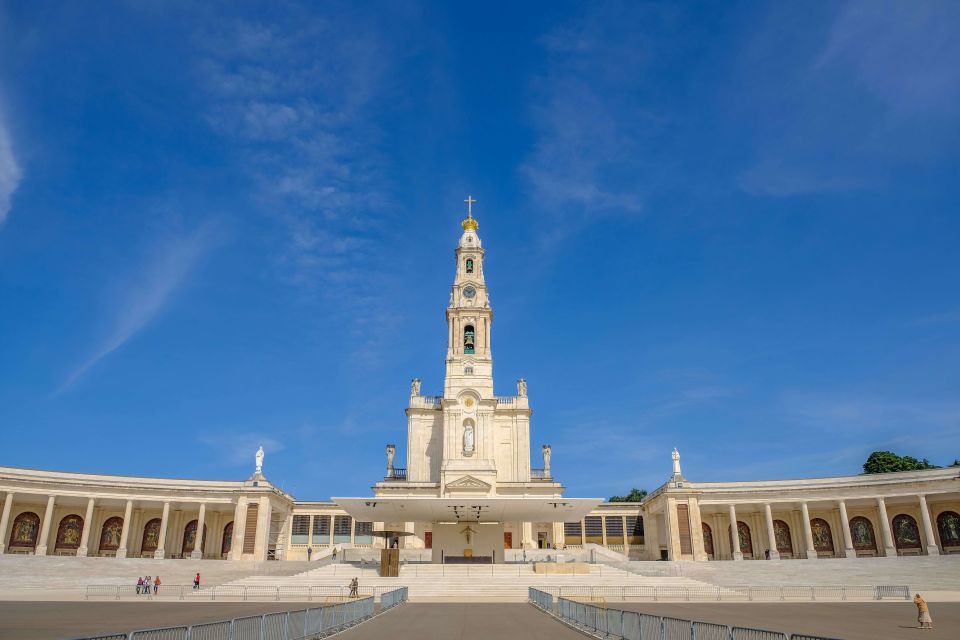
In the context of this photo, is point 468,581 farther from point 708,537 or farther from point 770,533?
point 708,537

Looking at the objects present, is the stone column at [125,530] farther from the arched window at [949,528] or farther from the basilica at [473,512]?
the arched window at [949,528]

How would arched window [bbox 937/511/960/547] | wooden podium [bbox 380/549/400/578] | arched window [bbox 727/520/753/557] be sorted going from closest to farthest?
1. wooden podium [bbox 380/549/400/578]
2. arched window [bbox 937/511/960/547]
3. arched window [bbox 727/520/753/557]

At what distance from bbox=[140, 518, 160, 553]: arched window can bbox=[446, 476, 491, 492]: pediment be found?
29.4 m

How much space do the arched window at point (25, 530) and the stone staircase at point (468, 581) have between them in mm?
31451

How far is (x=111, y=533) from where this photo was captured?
210 feet

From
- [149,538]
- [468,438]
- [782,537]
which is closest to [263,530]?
[149,538]

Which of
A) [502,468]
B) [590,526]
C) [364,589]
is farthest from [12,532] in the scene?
[590,526]

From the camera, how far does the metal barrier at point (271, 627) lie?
36.1ft

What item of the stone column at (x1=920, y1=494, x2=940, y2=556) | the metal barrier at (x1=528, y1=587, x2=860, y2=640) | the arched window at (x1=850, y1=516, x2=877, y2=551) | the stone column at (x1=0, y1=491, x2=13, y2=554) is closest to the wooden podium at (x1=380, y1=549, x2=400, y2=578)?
the metal barrier at (x1=528, y1=587, x2=860, y2=640)

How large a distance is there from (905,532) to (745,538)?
562 inches

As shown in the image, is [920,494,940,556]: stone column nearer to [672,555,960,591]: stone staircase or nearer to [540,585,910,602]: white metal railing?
[672,555,960,591]: stone staircase

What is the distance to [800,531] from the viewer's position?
64875mm

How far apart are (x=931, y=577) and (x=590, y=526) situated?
3362 cm

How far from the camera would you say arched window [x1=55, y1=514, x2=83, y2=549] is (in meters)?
61.8
